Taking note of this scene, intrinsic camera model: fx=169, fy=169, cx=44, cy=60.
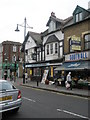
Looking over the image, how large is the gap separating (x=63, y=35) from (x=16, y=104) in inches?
662

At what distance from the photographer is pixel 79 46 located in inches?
715

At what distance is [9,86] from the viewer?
756 centimetres

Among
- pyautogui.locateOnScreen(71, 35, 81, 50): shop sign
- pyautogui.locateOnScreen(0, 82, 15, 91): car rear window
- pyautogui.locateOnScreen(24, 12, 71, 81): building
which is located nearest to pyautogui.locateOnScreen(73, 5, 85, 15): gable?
pyautogui.locateOnScreen(24, 12, 71, 81): building

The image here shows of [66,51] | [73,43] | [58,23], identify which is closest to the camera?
[73,43]

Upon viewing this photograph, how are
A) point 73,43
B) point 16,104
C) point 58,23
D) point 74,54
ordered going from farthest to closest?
1. point 58,23
2. point 74,54
3. point 73,43
4. point 16,104

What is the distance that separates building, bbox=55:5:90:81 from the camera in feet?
57.4

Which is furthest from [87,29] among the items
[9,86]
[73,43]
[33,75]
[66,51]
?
[33,75]

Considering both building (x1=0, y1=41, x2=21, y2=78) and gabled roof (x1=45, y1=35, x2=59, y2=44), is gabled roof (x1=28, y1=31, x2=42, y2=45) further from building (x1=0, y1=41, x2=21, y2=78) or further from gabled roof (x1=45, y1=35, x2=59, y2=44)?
building (x1=0, y1=41, x2=21, y2=78)

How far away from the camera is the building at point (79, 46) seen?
57.4 feet

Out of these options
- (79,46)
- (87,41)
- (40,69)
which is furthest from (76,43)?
(40,69)

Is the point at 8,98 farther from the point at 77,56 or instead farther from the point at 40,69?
the point at 40,69

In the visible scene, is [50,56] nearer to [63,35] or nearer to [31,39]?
[63,35]

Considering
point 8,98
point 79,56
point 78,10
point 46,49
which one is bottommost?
point 8,98

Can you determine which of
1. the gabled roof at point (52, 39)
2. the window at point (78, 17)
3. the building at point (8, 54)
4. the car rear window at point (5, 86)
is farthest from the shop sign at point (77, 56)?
the building at point (8, 54)
